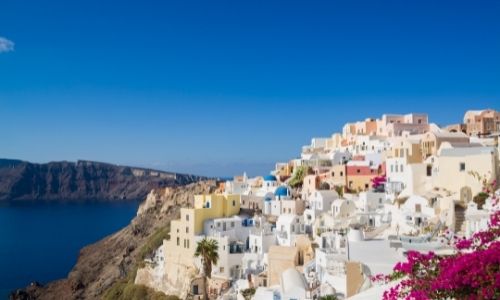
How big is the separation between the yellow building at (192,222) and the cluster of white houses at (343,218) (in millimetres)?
76

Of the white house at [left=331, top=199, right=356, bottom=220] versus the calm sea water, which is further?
the calm sea water

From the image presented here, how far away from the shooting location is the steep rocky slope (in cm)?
6062

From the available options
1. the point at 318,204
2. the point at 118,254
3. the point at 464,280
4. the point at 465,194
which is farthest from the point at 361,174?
the point at 118,254

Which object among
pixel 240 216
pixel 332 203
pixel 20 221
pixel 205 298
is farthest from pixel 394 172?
pixel 20 221

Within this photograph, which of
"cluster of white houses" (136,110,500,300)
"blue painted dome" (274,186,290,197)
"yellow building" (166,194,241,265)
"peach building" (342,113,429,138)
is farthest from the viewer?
"peach building" (342,113,429,138)

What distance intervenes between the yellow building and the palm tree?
105 inches

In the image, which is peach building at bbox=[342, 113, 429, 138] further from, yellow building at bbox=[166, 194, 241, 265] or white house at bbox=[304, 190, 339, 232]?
yellow building at bbox=[166, 194, 241, 265]

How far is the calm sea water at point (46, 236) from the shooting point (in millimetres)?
77350

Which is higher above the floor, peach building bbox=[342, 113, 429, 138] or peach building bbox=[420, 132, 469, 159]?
peach building bbox=[342, 113, 429, 138]

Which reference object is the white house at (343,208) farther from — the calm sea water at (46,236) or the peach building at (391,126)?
the calm sea water at (46,236)

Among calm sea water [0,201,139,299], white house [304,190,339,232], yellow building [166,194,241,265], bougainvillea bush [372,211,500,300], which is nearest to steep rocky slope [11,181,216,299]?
calm sea water [0,201,139,299]

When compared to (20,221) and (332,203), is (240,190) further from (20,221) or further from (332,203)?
(20,221)

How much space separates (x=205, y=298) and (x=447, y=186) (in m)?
17.1

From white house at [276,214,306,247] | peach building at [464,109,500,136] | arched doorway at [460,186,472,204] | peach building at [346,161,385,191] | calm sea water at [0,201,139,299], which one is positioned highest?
peach building at [464,109,500,136]
